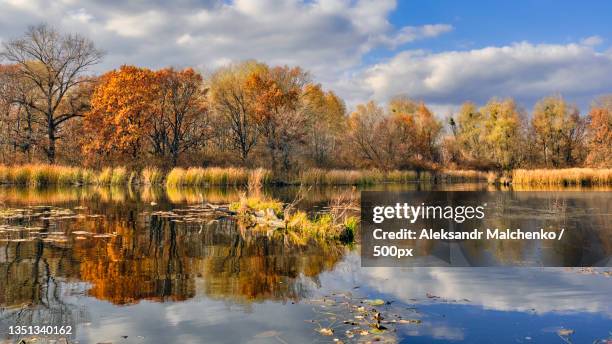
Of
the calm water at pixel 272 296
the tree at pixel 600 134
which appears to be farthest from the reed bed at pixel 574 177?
the calm water at pixel 272 296

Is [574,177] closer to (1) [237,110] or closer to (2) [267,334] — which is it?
(1) [237,110]

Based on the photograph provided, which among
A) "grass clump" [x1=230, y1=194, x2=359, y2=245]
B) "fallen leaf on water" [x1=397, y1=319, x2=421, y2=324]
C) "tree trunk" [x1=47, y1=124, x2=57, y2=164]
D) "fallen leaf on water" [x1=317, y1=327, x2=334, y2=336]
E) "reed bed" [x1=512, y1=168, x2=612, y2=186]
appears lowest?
"fallen leaf on water" [x1=397, y1=319, x2=421, y2=324]

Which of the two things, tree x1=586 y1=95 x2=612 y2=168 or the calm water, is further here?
tree x1=586 y1=95 x2=612 y2=168

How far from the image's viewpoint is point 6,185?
3684 centimetres

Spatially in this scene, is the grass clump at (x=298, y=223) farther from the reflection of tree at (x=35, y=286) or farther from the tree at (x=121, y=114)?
the tree at (x=121, y=114)

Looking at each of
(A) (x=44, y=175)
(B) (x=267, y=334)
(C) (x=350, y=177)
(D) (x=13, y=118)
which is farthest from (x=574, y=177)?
(D) (x=13, y=118)

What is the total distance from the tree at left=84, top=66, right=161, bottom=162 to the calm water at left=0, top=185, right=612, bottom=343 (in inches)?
1315

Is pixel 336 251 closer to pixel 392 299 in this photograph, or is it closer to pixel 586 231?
pixel 392 299

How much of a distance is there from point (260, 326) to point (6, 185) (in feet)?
123

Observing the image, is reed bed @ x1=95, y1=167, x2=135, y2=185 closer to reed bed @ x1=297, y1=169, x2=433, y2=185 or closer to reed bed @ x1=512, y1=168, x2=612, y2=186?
reed bed @ x1=297, y1=169, x2=433, y2=185

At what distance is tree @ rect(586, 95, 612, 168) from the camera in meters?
55.9

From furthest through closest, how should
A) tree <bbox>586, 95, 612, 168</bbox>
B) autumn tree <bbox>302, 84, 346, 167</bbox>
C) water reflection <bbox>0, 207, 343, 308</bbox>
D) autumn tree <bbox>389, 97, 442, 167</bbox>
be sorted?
autumn tree <bbox>389, 97, 442, 167</bbox> → tree <bbox>586, 95, 612, 168</bbox> → autumn tree <bbox>302, 84, 346, 167</bbox> → water reflection <bbox>0, 207, 343, 308</bbox>

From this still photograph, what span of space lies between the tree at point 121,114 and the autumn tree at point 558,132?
48.3 m

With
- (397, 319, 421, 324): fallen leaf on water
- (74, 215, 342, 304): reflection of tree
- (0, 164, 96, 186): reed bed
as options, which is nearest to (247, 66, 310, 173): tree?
(0, 164, 96, 186): reed bed
